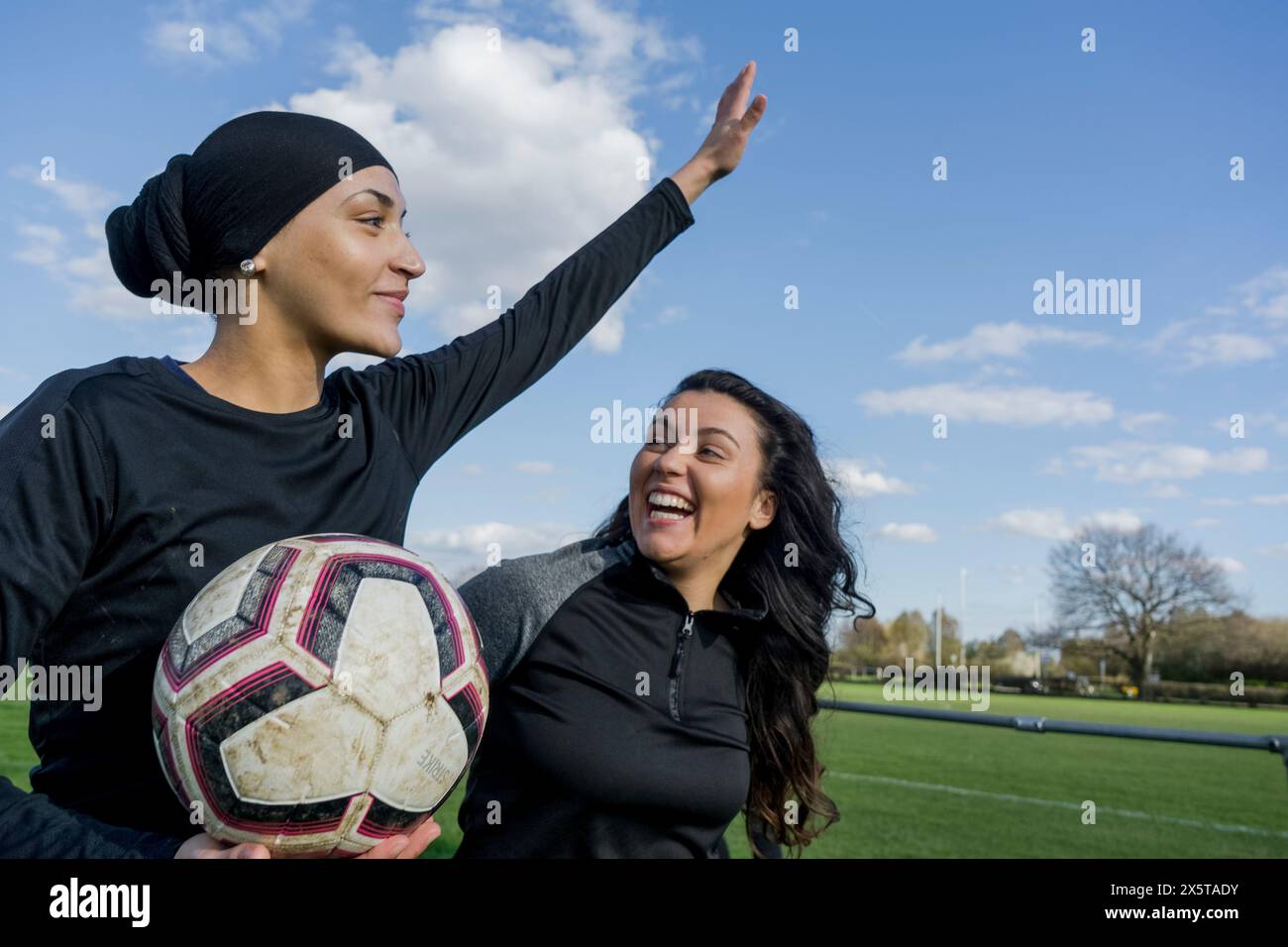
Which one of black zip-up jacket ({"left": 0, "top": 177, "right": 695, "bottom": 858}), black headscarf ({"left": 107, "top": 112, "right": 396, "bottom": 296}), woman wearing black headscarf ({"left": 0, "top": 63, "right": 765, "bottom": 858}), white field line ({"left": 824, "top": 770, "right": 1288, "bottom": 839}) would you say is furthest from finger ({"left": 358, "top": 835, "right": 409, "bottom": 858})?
white field line ({"left": 824, "top": 770, "right": 1288, "bottom": 839})

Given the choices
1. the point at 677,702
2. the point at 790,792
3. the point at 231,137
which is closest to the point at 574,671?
the point at 677,702

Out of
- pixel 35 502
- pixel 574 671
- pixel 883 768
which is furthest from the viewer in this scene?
pixel 883 768

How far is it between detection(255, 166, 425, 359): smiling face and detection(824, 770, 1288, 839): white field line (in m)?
9.25

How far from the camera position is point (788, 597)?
3.82m

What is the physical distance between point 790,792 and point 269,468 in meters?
2.37

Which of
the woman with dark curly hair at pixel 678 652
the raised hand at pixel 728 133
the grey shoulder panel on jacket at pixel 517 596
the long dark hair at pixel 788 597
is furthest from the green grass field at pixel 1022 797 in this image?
the raised hand at pixel 728 133

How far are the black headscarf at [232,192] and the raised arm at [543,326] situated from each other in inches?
21.4

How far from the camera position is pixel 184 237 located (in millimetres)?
2537

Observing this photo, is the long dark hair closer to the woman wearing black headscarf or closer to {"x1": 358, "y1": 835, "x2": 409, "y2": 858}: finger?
the woman wearing black headscarf

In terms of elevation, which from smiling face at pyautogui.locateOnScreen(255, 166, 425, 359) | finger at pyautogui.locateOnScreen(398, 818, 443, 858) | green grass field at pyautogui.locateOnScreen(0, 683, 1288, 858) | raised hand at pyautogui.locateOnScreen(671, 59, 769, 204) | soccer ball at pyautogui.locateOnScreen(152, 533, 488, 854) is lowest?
green grass field at pyautogui.locateOnScreen(0, 683, 1288, 858)

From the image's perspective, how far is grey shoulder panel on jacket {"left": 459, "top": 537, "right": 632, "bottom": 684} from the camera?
3.16m

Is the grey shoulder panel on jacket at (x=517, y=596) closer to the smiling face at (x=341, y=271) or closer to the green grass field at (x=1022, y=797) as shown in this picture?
the smiling face at (x=341, y=271)
